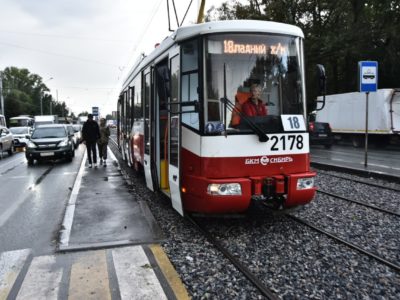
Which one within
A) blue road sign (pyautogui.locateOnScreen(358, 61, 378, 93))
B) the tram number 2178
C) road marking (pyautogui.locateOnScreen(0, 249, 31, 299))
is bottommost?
road marking (pyautogui.locateOnScreen(0, 249, 31, 299))

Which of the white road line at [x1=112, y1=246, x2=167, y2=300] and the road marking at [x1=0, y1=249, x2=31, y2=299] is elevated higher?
the white road line at [x1=112, y1=246, x2=167, y2=300]

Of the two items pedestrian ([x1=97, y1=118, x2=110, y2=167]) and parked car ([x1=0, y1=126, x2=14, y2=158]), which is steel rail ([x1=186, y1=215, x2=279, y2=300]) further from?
parked car ([x1=0, y1=126, x2=14, y2=158])

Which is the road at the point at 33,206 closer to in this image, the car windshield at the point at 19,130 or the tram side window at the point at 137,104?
the tram side window at the point at 137,104

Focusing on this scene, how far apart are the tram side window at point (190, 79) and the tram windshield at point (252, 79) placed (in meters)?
0.19

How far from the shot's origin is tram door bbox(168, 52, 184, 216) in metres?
6.80

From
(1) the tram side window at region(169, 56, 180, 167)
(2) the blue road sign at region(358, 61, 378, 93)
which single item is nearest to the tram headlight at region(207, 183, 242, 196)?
(1) the tram side window at region(169, 56, 180, 167)

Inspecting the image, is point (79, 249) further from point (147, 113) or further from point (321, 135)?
point (321, 135)

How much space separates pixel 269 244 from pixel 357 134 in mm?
23304

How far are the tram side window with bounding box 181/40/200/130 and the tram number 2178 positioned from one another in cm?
111

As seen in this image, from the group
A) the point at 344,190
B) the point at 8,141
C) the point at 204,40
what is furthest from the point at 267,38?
the point at 8,141

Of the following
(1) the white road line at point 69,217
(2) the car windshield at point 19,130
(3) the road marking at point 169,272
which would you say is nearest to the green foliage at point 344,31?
(1) the white road line at point 69,217

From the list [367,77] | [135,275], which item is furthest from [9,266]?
[367,77]

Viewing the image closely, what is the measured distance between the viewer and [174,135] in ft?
23.1

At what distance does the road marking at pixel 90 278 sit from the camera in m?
4.49
